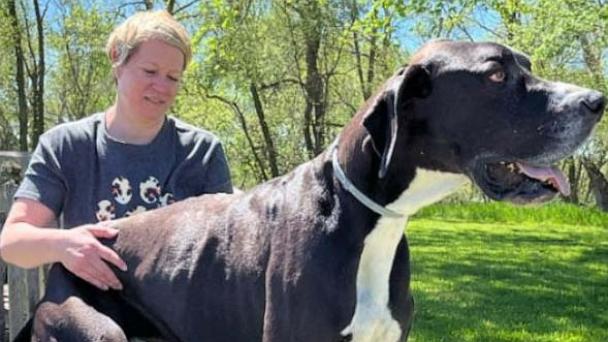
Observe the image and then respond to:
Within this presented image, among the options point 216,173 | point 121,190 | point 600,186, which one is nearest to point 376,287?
point 216,173

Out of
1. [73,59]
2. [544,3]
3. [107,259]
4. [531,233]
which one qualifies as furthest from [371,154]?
[73,59]

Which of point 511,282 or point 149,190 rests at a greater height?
A: point 149,190

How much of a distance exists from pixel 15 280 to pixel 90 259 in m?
1.56

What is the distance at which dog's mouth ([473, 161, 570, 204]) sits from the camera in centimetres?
235

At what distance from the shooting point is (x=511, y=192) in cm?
239

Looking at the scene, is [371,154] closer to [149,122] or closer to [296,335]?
[296,335]

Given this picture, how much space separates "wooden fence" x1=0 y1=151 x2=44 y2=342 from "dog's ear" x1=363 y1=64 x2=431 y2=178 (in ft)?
7.43

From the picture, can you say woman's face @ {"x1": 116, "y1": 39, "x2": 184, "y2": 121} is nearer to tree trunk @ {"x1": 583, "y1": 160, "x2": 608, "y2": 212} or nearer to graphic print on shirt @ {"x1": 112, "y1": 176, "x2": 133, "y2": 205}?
graphic print on shirt @ {"x1": 112, "y1": 176, "x2": 133, "y2": 205}

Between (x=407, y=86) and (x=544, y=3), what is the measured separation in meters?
9.56

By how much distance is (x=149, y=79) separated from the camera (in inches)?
121

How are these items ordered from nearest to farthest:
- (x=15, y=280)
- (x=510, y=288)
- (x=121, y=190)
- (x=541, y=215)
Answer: (x=121, y=190)
(x=15, y=280)
(x=510, y=288)
(x=541, y=215)

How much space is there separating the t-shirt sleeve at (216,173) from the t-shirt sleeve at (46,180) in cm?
50

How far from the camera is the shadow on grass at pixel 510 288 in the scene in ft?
21.4

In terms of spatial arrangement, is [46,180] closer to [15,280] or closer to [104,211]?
[104,211]
